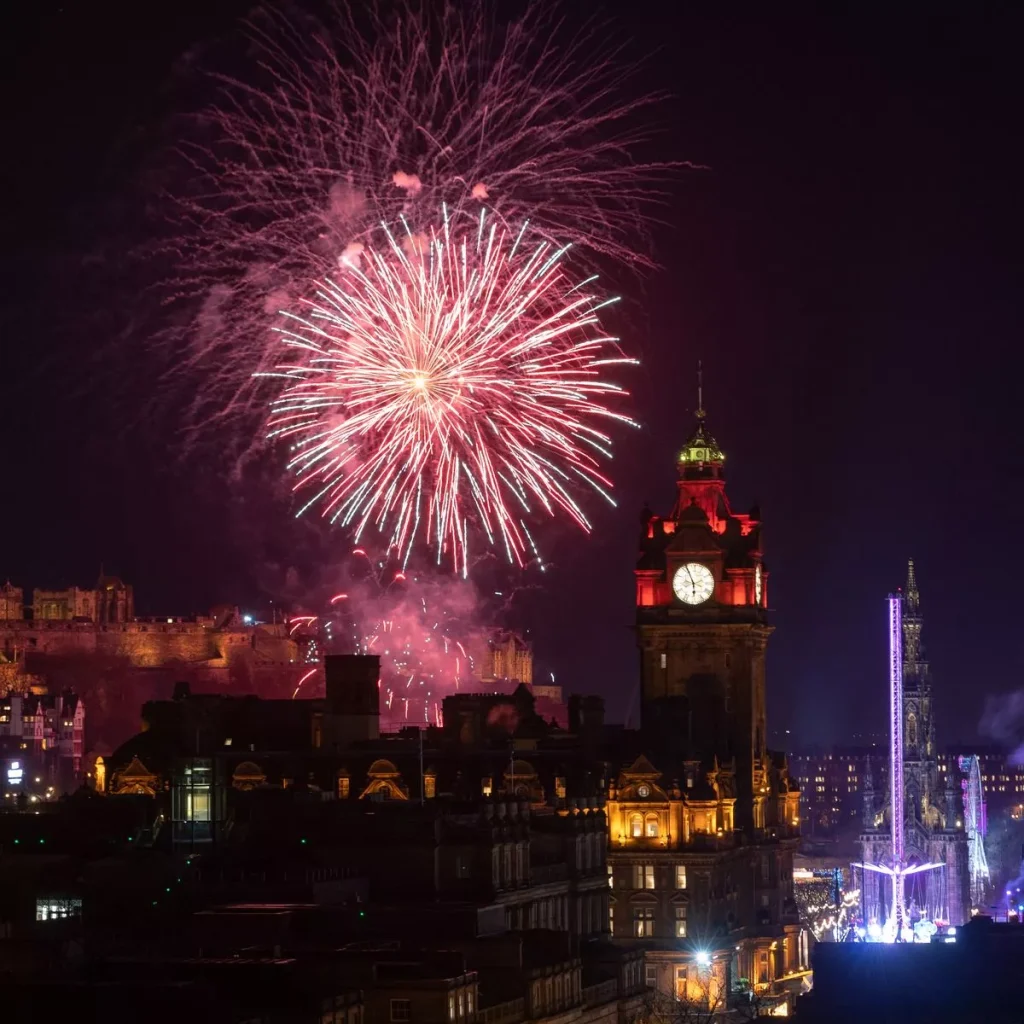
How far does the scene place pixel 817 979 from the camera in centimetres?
12888

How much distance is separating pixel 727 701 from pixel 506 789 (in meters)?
21.6

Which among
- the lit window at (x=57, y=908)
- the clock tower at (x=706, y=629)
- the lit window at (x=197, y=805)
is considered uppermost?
the clock tower at (x=706, y=629)

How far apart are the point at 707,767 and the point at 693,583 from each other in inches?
418

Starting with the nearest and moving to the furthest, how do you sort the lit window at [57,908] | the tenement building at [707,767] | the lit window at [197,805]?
1. the lit window at [57,908]
2. the lit window at [197,805]
3. the tenement building at [707,767]

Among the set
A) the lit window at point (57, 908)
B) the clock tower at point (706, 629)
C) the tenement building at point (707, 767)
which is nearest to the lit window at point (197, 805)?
the tenement building at point (707, 767)

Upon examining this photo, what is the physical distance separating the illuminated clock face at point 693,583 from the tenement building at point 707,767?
52 millimetres

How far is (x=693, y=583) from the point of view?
177m

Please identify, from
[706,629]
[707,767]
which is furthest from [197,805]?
[706,629]

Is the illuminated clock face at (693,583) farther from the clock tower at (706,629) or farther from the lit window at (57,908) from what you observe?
the lit window at (57,908)

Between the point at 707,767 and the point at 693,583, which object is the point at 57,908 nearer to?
the point at 707,767

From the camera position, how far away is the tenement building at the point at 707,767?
166250 millimetres

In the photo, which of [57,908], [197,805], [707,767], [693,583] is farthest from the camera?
[693,583]

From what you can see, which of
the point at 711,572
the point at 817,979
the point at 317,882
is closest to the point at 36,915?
the point at 317,882

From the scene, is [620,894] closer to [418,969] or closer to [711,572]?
[711,572]
